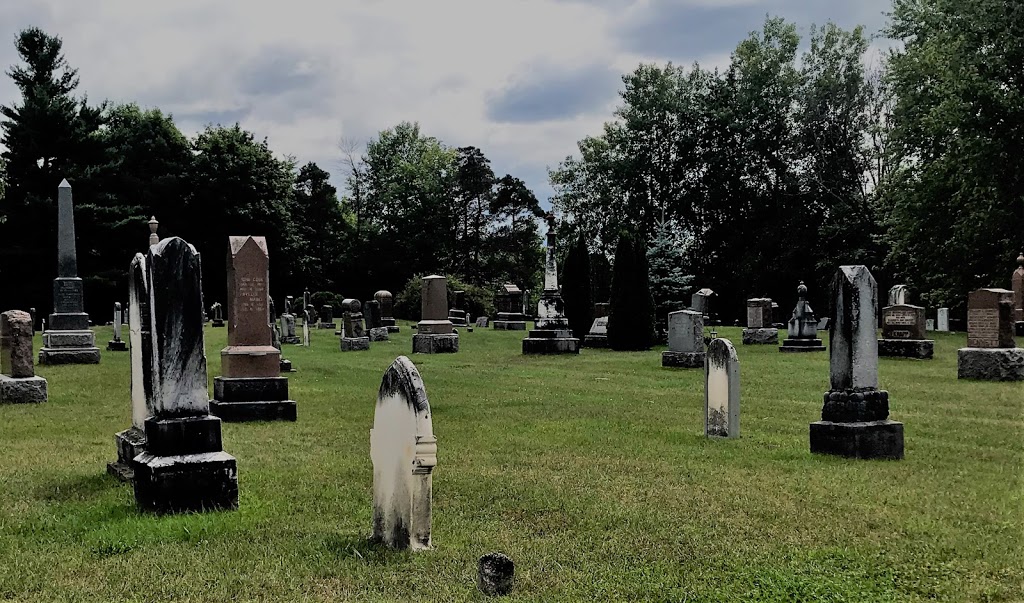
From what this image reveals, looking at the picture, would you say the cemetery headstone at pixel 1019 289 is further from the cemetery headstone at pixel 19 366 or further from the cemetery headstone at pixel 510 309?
the cemetery headstone at pixel 19 366

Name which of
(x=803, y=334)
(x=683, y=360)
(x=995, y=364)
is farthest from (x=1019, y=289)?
(x=683, y=360)

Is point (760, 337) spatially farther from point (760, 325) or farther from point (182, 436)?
point (182, 436)

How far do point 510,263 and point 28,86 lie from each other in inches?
1199

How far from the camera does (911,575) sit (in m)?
5.16

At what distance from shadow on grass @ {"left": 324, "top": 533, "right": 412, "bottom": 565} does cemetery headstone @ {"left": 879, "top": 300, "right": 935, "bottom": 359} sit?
1921 cm

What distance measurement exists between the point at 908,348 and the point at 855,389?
46.5 feet

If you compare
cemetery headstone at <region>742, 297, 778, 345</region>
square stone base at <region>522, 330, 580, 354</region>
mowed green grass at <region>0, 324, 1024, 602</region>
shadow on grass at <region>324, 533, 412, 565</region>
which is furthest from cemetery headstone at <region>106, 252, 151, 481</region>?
cemetery headstone at <region>742, 297, 778, 345</region>

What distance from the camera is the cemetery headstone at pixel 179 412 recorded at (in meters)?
6.48

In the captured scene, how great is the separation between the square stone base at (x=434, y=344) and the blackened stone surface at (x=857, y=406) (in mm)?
17161

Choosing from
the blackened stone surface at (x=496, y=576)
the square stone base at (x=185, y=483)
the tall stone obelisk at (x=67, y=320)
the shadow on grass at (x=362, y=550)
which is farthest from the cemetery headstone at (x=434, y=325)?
the blackened stone surface at (x=496, y=576)

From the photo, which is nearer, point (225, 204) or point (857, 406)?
A: point (857, 406)

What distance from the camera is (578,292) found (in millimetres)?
33562

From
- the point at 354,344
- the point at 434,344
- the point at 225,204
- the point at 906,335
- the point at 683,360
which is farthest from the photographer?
the point at 225,204

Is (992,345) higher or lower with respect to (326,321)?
lower
